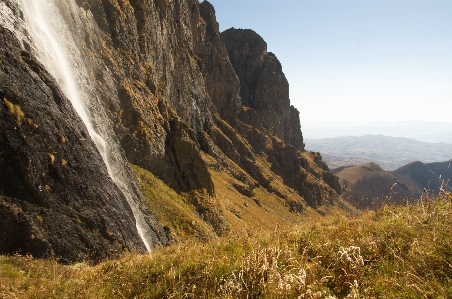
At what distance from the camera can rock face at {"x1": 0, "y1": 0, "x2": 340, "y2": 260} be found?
12539mm

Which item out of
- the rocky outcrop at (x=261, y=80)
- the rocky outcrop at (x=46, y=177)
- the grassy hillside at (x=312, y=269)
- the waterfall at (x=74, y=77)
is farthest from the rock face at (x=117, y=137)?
the rocky outcrop at (x=261, y=80)

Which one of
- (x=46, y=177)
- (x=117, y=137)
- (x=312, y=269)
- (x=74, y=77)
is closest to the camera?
(x=312, y=269)

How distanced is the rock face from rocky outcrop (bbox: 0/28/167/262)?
0.17ft

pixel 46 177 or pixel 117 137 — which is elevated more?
pixel 117 137

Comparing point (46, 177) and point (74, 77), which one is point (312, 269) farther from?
point (74, 77)

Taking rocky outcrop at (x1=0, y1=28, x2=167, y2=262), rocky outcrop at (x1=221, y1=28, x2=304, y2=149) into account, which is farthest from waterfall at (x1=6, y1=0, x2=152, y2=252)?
rocky outcrop at (x1=221, y1=28, x2=304, y2=149)

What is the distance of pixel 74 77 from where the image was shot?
23703mm

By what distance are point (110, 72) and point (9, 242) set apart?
28.0m

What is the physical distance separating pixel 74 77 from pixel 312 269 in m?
25.6

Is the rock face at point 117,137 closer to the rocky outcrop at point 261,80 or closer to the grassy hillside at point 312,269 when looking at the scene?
the grassy hillside at point 312,269

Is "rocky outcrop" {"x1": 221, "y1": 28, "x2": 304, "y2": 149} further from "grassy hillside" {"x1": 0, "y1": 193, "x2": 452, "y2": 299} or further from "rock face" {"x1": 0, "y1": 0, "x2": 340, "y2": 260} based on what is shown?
"grassy hillside" {"x1": 0, "y1": 193, "x2": 452, "y2": 299}

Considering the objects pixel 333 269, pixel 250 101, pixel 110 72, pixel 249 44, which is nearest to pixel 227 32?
pixel 249 44

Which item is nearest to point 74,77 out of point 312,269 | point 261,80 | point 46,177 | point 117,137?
point 117,137

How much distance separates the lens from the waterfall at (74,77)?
2000cm
